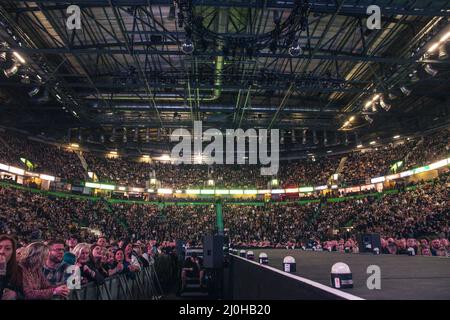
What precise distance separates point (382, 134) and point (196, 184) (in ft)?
70.3

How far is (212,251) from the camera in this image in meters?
12.6

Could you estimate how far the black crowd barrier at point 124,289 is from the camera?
590 centimetres

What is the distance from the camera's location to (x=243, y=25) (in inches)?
667

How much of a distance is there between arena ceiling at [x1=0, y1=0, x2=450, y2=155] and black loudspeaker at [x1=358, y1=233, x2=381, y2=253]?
792 cm

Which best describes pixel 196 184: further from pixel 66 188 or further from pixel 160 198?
pixel 66 188

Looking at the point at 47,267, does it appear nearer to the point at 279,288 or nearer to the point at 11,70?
the point at 279,288

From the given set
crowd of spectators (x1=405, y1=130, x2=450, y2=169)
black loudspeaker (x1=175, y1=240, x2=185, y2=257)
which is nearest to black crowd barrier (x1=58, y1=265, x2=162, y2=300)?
black loudspeaker (x1=175, y1=240, x2=185, y2=257)

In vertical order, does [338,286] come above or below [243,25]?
below

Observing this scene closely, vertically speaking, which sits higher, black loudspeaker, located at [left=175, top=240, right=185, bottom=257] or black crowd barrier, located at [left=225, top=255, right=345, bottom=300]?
black crowd barrier, located at [left=225, top=255, right=345, bottom=300]

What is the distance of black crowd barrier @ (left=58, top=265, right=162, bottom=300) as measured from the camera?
590 cm

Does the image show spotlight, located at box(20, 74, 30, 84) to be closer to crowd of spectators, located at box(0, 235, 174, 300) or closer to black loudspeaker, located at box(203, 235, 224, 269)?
black loudspeaker, located at box(203, 235, 224, 269)

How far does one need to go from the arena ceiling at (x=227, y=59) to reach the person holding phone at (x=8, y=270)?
10347mm

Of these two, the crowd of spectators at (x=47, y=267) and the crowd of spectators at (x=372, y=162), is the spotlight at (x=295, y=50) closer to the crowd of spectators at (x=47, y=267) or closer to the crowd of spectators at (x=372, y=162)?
the crowd of spectators at (x=47, y=267)
